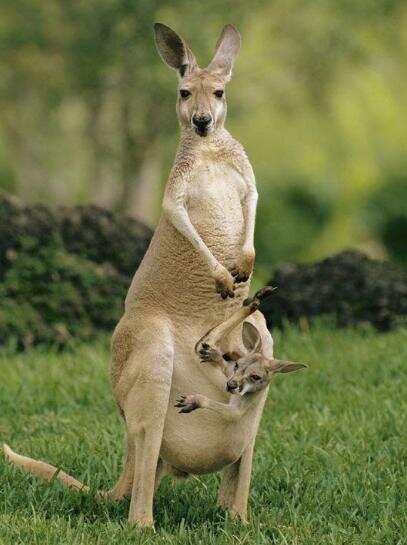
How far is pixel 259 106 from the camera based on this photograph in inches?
713

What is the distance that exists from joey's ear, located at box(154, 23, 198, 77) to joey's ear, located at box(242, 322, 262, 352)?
110cm

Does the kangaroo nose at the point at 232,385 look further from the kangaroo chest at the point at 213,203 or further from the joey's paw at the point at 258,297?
the kangaroo chest at the point at 213,203

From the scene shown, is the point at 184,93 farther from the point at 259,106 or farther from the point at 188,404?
the point at 259,106

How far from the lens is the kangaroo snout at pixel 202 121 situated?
4.77 m

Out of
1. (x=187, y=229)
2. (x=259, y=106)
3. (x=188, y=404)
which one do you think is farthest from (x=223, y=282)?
(x=259, y=106)

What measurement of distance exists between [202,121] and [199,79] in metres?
0.23

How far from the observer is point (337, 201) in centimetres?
1877

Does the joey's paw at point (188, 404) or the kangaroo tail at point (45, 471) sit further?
the kangaroo tail at point (45, 471)

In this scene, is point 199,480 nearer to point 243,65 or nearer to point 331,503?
point 331,503

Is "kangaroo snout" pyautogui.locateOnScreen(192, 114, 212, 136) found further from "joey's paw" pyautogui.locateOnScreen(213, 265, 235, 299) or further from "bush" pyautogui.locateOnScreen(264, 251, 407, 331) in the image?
"bush" pyautogui.locateOnScreen(264, 251, 407, 331)

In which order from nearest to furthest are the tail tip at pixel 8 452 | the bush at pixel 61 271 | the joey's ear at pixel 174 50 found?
1. the joey's ear at pixel 174 50
2. the tail tip at pixel 8 452
3. the bush at pixel 61 271

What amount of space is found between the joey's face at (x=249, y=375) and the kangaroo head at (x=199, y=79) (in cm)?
94

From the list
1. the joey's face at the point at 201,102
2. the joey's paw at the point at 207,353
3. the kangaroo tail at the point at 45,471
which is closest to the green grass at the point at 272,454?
the kangaroo tail at the point at 45,471

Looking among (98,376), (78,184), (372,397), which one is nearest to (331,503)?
(372,397)
